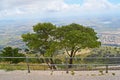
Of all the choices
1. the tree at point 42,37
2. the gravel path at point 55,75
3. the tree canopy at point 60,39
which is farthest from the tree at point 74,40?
the gravel path at point 55,75

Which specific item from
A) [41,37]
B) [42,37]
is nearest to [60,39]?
[42,37]

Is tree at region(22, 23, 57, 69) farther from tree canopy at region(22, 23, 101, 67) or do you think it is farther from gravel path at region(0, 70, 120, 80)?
gravel path at region(0, 70, 120, 80)

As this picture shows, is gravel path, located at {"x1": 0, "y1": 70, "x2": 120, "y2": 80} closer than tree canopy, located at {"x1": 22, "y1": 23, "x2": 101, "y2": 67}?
Yes

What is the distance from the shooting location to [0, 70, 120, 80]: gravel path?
46.2 ft

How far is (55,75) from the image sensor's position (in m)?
Result: 14.8

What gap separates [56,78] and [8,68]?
3.49 meters

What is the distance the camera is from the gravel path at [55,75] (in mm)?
14078

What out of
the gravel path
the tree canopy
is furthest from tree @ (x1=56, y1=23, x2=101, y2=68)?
the gravel path

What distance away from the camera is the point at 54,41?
3456 centimetres

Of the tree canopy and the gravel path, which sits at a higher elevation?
the tree canopy

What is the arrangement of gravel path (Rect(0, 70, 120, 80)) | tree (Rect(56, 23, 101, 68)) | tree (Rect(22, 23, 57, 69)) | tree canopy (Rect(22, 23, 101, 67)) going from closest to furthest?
1. gravel path (Rect(0, 70, 120, 80))
2. tree (Rect(56, 23, 101, 68))
3. tree canopy (Rect(22, 23, 101, 67))
4. tree (Rect(22, 23, 57, 69))

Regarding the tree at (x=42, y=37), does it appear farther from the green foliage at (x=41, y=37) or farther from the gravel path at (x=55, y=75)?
the gravel path at (x=55, y=75)

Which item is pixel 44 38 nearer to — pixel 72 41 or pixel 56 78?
pixel 72 41

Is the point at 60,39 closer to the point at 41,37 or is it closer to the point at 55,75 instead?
the point at 41,37
